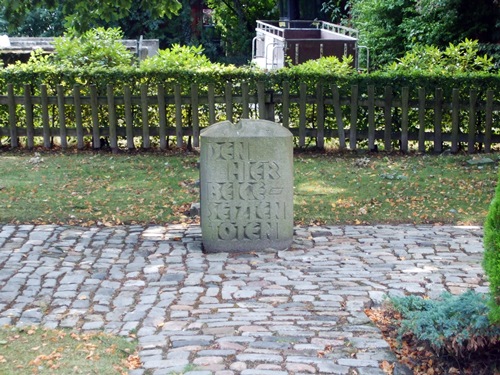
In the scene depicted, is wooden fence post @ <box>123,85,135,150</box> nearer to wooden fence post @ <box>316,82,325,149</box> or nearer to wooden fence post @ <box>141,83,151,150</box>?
wooden fence post @ <box>141,83,151,150</box>

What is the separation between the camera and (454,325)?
17.3 feet

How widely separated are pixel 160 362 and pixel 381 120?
32.8 ft

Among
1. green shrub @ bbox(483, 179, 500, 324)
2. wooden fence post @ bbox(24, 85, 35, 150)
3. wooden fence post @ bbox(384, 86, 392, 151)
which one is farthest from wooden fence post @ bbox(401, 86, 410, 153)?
green shrub @ bbox(483, 179, 500, 324)

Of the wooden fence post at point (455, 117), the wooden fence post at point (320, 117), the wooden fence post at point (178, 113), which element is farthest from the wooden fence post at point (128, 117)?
the wooden fence post at point (455, 117)

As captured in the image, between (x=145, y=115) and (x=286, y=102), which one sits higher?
(x=286, y=102)

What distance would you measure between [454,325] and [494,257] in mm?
666

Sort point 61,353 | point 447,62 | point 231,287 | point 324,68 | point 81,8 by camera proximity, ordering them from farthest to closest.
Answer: point 447,62, point 324,68, point 81,8, point 231,287, point 61,353

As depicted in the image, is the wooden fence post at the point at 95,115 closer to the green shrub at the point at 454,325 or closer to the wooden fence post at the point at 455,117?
the wooden fence post at the point at 455,117

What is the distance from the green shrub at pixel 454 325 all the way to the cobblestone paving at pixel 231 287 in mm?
273

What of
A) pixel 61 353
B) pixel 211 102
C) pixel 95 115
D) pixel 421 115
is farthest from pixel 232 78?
pixel 61 353

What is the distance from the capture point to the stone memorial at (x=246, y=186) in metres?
8.20

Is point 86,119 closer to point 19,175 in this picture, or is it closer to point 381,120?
point 19,175

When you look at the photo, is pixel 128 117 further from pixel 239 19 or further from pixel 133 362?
pixel 239 19

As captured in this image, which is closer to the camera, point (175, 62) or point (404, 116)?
point (404, 116)
